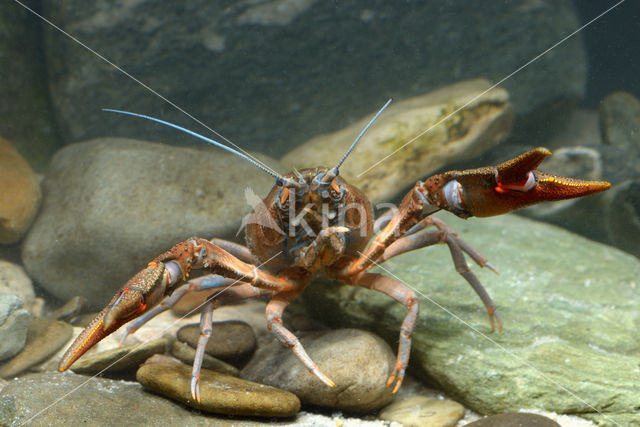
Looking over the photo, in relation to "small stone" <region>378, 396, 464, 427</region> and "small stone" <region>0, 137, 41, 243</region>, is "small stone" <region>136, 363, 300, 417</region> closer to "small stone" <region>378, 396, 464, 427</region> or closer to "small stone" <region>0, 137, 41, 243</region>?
"small stone" <region>378, 396, 464, 427</region>

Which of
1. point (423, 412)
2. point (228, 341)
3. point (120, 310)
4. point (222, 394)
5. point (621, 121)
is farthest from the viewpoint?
point (621, 121)

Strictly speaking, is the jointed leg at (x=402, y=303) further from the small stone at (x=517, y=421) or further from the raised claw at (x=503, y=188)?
the raised claw at (x=503, y=188)

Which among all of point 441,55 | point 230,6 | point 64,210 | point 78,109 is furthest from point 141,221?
point 441,55

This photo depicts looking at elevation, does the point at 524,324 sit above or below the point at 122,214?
below

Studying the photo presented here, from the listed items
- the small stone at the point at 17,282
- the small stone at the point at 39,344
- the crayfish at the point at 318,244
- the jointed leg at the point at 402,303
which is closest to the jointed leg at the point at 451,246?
the crayfish at the point at 318,244

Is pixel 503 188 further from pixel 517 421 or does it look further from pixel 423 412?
pixel 423 412

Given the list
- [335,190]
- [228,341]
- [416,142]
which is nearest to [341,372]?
[228,341]
